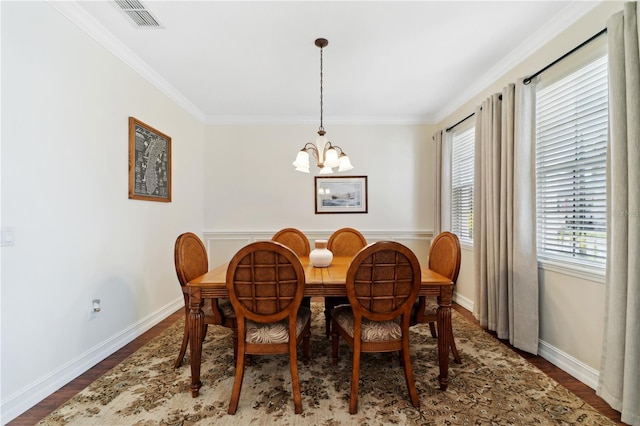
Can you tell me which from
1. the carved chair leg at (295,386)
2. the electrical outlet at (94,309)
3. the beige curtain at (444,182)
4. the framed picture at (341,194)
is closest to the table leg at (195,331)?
the carved chair leg at (295,386)

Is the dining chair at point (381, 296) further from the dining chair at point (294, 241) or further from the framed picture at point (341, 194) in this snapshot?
the framed picture at point (341, 194)

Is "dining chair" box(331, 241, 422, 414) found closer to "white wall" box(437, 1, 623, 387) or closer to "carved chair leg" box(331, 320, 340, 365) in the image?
"carved chair leg" box(331, 320, 340, 365)

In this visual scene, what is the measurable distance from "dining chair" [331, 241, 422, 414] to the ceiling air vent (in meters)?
2.28

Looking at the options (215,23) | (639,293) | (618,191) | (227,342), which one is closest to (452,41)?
(618,191)

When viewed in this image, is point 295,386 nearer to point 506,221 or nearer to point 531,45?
point 506,221

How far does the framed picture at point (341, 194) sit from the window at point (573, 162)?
233 centimetres

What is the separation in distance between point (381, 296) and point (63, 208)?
2221 millimetres

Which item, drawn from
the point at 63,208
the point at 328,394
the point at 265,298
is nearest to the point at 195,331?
the point at 265,298

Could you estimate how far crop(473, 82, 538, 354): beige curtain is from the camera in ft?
8.01

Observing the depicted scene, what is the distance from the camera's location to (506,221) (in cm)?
265

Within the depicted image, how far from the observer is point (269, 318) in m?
1.72

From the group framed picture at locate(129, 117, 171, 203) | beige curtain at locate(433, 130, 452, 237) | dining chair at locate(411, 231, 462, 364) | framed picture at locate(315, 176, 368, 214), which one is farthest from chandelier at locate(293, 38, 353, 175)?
beige curtain at locate(433, 130, 452, 237)

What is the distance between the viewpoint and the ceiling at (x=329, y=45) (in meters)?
2.11

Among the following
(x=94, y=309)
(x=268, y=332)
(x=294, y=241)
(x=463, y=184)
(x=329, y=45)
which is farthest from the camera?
(x=463, y=184)
